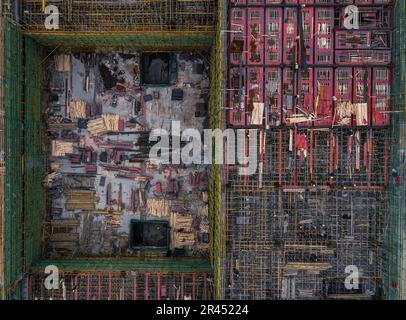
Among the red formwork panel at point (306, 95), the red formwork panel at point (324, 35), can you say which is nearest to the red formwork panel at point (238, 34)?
the red formwork panel at point (306, 95)

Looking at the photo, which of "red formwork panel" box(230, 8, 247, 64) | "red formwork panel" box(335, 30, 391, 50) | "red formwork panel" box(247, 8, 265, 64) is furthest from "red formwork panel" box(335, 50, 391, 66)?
"red formwork panel" box(230, 8, 247, 64)

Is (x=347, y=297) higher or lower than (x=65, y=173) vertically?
lower

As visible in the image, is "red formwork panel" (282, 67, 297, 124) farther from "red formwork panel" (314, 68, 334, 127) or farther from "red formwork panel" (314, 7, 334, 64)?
"red formwork panel" (314, 7, 334, 64)

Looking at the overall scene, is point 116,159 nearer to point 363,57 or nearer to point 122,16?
point 122,16

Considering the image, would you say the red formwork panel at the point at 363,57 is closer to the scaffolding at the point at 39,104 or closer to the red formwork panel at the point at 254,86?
the red formwork panel at the point at 254,86

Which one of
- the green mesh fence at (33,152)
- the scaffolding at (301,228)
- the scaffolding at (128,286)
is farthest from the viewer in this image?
the green mesh fence at (33,152)

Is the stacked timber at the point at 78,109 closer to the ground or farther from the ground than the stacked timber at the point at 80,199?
farther from the ground

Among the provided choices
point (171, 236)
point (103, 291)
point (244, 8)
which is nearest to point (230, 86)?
point (244, 8)

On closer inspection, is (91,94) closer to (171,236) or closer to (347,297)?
(171,236)
